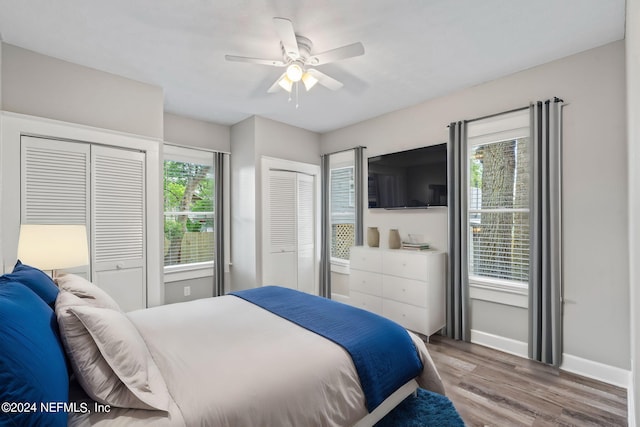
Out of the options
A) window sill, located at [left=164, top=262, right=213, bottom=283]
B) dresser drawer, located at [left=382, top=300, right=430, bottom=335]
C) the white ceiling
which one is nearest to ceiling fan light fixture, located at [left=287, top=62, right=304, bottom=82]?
the white ceiling

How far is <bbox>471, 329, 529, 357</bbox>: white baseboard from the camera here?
2.83 m

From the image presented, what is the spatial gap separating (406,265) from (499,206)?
1.12 m

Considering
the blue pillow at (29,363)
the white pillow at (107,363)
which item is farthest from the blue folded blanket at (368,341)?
the blue pillow at (29,363)

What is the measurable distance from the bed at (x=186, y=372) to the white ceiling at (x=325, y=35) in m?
1.80

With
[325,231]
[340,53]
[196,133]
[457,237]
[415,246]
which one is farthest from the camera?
[325,231]

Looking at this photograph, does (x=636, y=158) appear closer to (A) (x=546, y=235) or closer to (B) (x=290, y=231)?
(A) (x=546, y=235)

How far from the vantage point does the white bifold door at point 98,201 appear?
99.6 inches

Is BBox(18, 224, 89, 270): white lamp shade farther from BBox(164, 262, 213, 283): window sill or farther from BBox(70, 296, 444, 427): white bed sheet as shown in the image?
BBox(164, 262, 213, 283): window sill

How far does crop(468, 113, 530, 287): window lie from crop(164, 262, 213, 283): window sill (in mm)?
3397

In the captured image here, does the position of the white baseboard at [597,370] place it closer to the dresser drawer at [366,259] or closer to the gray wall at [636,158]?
the gray wall at [636,158]

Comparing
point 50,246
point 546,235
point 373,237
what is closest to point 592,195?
point 546,235

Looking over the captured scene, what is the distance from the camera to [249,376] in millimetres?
1317

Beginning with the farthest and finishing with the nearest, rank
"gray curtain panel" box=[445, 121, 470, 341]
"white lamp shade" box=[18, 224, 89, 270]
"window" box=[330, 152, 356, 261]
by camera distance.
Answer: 1. "window" box=[330, 152, 356, 261]
2. "gray curtain panel" box=[445, 121, 470, 341]
3. "white lamp shade" box=[18, 224, 89, 270]

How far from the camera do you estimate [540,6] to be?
196 centimetres
